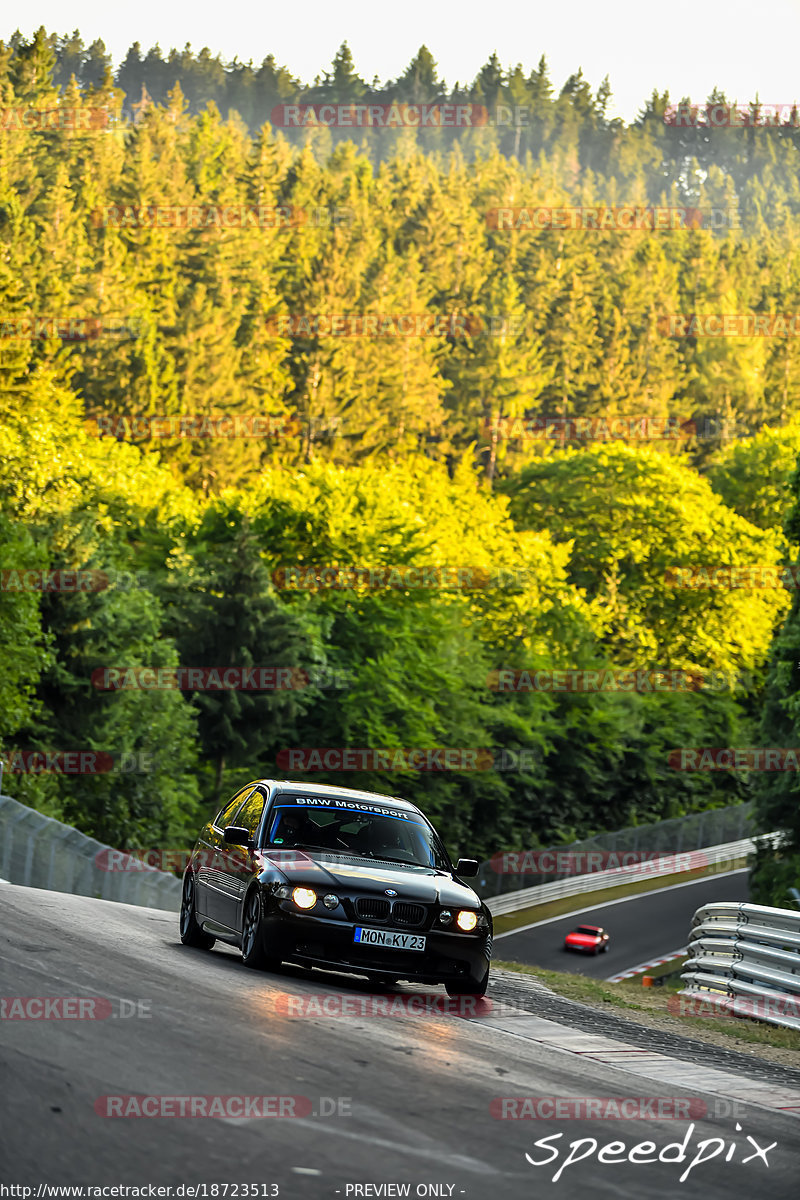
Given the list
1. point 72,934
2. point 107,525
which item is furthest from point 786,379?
point 72,934

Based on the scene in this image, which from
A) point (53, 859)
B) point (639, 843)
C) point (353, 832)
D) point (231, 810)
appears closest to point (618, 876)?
point (639, 843)

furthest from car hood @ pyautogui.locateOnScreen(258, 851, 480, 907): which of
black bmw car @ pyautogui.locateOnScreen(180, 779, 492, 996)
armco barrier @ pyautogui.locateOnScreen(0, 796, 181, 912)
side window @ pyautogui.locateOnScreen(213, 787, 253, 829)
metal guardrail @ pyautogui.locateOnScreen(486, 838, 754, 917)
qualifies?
metal guardrail @ pyautogui.locateOnScreen(486, 838, 754, 917)

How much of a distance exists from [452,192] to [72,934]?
11460 cm

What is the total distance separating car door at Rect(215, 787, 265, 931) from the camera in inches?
488

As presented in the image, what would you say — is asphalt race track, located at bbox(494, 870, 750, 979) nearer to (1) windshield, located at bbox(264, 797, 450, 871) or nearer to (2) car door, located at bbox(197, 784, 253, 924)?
(2) car door, located at bbox(197, 784, 253, 924)

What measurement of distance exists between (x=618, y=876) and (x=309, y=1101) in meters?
60.0

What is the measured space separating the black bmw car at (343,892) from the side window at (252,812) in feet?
0.06

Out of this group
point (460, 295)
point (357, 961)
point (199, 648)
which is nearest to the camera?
point (357, 961)

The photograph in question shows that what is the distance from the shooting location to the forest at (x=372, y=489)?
52.6 metres

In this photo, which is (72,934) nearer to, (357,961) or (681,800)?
(357,961)

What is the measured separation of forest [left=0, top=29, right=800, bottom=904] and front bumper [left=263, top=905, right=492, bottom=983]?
2926 centimetres

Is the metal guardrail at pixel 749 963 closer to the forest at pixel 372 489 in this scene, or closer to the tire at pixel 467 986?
the tire at pixel 467 986

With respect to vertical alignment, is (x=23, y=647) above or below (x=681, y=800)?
above

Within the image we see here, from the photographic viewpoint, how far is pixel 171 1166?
5656 mm
